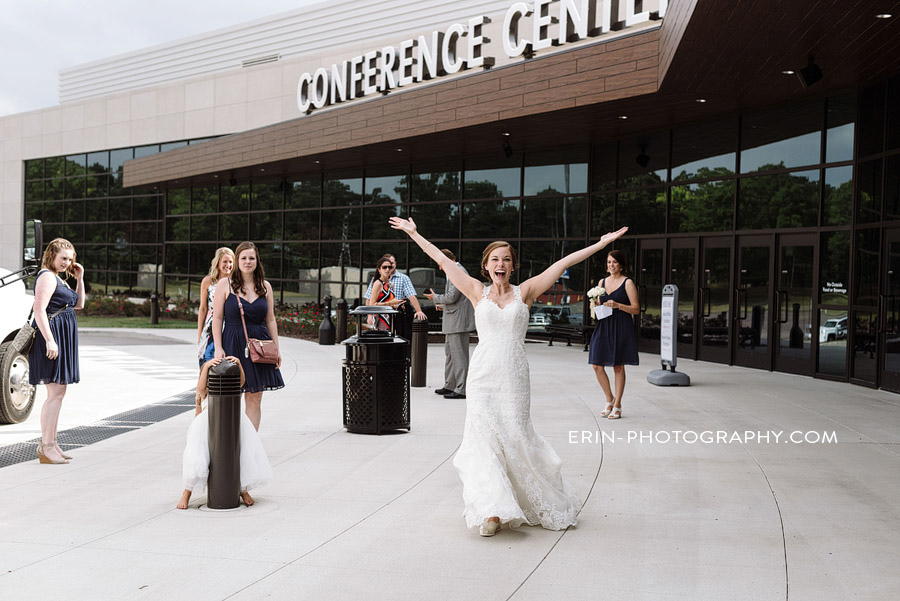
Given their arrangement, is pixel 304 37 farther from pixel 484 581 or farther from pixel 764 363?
pixel 484 581

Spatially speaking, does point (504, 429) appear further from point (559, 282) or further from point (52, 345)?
point (559, 282)

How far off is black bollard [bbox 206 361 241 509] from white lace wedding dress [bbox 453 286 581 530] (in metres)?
1.54

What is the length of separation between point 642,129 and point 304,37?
19.6 m

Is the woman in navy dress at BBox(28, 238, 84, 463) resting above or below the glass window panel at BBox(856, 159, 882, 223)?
below

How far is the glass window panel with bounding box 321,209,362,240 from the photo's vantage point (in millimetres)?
24859

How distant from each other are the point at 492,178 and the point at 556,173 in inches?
73.5

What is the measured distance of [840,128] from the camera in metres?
13.6

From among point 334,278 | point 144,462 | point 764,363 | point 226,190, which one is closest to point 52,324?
point 144,462

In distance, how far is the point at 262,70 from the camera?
2883 centimetres

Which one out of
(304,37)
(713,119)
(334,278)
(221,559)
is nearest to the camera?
(221,559)

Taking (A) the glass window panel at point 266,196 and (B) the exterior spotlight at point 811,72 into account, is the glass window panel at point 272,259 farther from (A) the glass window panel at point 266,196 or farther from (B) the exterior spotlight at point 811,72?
(B) the exterior spotlight at point 811,72

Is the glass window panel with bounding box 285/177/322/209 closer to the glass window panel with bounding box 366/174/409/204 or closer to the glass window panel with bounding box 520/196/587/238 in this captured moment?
the glass window panel with bounding box 366/174/409/204

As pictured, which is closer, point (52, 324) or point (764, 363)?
point (52, 324)

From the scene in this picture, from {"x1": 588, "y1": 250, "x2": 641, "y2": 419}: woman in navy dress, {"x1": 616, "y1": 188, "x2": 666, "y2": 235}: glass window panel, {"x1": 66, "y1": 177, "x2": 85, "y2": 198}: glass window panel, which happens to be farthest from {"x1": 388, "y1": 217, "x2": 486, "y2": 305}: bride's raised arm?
{"x1": 66, "y1": 177, "x2": 85, "y2": 198}: glass window panel
